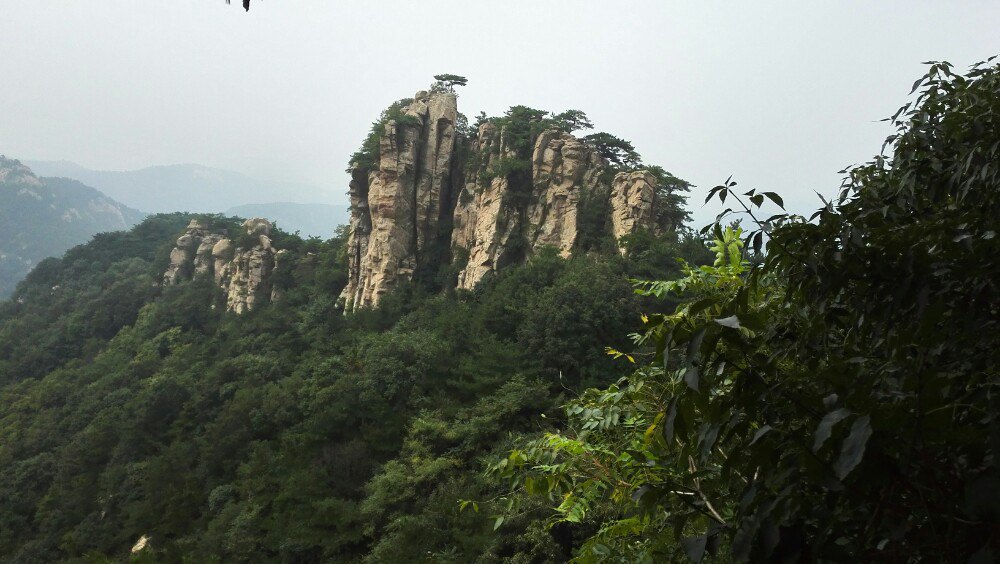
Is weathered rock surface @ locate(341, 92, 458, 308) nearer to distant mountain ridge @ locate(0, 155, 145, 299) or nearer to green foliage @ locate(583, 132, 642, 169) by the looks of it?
green foliage @ locate(583, 132, 642, 169)

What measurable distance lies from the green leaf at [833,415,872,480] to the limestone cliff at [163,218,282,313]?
2921cm

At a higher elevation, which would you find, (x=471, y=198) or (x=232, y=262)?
(x=471, y=198)

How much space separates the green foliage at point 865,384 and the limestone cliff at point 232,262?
28.6 m

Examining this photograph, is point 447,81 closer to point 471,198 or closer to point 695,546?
point 471,198

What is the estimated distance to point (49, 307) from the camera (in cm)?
3578

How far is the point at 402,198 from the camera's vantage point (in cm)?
2427

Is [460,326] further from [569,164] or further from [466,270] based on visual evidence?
[569,164]

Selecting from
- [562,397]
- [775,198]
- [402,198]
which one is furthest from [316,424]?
[775,198]

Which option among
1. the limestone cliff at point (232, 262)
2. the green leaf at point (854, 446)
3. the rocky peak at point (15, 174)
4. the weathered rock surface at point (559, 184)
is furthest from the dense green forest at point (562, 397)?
the rocky peak at point (15, 174)

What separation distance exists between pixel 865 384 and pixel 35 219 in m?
116

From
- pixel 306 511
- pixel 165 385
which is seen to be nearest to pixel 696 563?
pixel 306 511

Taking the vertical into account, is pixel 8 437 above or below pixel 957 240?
below

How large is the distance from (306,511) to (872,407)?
14.3 meters

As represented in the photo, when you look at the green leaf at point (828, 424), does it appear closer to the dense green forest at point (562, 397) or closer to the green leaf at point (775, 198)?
the dense green forest at point (562, 397)
